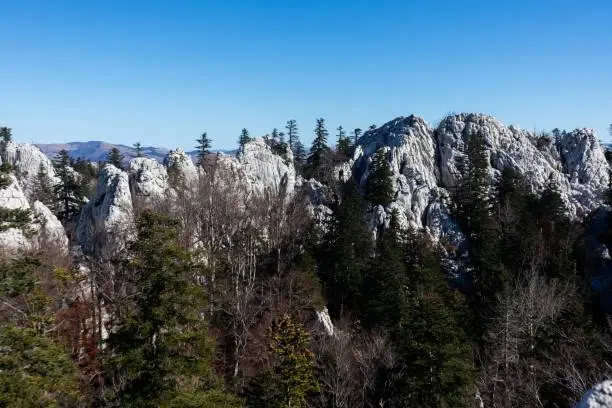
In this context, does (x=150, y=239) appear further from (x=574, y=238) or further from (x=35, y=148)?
(x=35, y=148)

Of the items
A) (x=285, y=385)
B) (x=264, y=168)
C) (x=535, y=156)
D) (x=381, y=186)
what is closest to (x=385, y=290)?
(x=285, y=385)

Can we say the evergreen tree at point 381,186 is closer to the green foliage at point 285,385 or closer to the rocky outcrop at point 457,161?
the rocky outcrop at point 457,161

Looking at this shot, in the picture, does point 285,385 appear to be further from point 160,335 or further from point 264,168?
point 264,168

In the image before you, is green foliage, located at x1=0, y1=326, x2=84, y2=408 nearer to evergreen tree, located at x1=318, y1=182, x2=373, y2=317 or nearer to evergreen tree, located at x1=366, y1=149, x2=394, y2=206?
evergreen tree, located at x1=318, y1=182, x2=373, y2=317

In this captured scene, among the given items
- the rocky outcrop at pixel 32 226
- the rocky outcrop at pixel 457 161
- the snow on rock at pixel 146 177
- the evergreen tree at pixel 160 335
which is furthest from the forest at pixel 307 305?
the rocky outcrop at pixel 32 226

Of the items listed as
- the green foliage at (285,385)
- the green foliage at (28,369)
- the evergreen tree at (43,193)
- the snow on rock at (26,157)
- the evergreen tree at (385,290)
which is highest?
the snow on rock at (26,157)

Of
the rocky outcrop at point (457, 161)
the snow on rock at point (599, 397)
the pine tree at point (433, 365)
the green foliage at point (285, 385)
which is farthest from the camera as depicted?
the rocky outcrop at point (457, 161)
